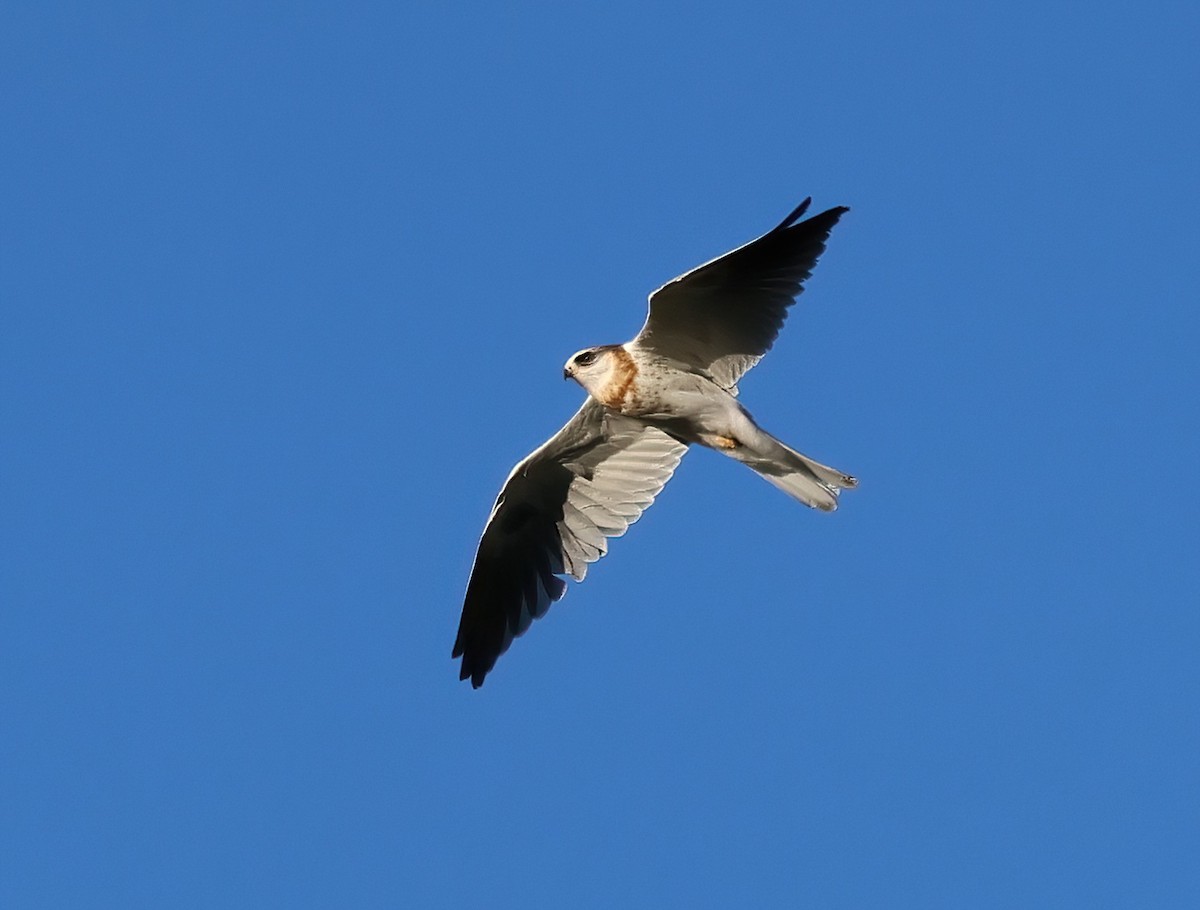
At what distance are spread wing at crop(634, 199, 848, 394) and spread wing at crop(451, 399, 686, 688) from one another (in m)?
1.08

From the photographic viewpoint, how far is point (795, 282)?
9.36 meters

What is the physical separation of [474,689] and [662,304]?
3.09 m

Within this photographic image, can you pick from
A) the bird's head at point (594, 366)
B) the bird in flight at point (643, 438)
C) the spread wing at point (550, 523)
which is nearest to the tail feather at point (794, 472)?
the bird in flight at point (643, 438)

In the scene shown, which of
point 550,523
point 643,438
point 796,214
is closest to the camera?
point 796,214

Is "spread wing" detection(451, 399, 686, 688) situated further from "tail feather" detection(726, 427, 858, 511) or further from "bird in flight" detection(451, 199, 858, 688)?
"tail feather" detection(726, 427, 858, 511)

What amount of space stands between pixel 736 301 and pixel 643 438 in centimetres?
155

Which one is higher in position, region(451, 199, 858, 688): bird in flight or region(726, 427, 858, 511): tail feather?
region(451, 199, 858, 688): bird in flight

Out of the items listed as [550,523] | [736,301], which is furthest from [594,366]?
[550,523]

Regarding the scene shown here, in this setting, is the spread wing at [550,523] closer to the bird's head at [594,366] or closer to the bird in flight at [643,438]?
the bird in flight at [643,438]

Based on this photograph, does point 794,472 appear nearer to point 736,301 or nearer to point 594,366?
point 736,301

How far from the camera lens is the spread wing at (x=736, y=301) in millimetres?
9148

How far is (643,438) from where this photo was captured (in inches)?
418

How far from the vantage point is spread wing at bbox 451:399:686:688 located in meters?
10.6

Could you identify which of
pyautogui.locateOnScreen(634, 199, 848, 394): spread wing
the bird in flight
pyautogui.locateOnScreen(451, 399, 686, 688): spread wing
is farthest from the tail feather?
pyautogui.locateOnScreen(451, 399, 686, 688): spread wing
